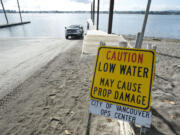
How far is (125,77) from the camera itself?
6.71ft

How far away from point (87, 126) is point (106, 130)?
0.47 m

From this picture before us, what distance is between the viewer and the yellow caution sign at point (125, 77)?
76.6 inches

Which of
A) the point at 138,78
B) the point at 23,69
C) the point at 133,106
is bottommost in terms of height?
the point at 23,69

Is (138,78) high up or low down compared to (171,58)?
up

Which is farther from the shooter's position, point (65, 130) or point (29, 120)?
point (29, 120)

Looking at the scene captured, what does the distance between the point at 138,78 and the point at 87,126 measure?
6.03 feet

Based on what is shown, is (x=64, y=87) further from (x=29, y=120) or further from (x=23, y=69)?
(x=23, y=69)

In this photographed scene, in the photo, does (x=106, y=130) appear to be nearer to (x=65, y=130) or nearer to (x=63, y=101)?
(x=65, y=130)

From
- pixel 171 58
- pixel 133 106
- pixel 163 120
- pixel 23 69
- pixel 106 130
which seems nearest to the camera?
pixel 133 106

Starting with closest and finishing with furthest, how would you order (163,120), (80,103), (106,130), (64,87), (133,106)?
(133,106), (106,130), (163,120), (80,103), (64,87)

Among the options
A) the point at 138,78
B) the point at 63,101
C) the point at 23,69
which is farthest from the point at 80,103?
the point at 23,69

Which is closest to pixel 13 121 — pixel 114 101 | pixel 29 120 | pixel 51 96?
pixel 29 120

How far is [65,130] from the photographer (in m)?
2.97

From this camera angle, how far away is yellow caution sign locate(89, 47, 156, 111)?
6.39 ft
